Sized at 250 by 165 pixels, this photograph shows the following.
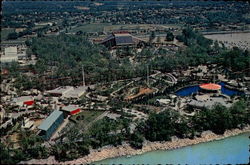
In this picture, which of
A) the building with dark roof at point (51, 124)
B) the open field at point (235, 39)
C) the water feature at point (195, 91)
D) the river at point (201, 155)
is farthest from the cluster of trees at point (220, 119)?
the open field at point (235, 39)

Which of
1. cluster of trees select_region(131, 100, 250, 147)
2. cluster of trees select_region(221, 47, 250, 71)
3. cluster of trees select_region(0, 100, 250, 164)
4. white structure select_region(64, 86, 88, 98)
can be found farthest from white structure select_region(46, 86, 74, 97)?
cluster of trees select_region(221, 47, 250, 71)

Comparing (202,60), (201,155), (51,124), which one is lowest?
(201,155)

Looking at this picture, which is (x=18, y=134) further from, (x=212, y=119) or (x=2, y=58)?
(x=2, y=58)

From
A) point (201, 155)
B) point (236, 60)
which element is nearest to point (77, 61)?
point (236, 60)

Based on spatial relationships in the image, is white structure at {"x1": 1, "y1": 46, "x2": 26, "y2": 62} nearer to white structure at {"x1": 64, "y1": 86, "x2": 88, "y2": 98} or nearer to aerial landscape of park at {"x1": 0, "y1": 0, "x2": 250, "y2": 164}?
aerial landscape of park at {"x1": 0, "y1": 0, "x2": 250, "y2": 164}

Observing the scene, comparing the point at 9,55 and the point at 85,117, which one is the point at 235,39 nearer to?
the point at 9,55

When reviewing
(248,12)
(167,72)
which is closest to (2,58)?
(167,72)
